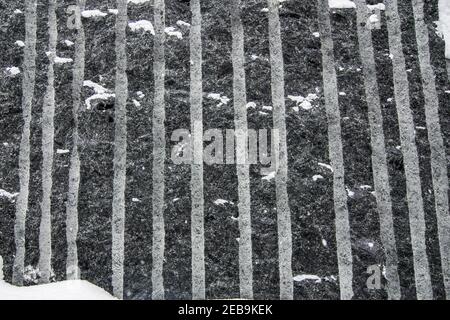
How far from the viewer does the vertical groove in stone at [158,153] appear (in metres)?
4.76

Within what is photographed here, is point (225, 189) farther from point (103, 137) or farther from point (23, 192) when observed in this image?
point (23, 192)

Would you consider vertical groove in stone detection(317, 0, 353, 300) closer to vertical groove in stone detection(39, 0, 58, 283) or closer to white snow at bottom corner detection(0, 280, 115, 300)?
white snow at bottom corner detection(0, 280, 115, 300)

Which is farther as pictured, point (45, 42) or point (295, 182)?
point (45, 42)

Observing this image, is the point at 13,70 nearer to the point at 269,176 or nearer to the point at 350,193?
the point at 269,176

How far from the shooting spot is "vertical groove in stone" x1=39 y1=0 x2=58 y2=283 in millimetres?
4836

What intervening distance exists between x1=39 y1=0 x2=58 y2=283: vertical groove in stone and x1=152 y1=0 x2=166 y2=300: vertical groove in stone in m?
0.73

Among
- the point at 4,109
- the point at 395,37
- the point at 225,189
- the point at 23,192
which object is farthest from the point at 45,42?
the point at 395,37

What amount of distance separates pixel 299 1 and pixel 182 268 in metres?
2.14

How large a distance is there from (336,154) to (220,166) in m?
0.82

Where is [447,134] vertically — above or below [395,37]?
below

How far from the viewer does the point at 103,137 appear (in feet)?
16.3

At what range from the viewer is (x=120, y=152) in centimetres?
496

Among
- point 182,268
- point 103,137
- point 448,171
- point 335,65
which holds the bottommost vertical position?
point 182,268

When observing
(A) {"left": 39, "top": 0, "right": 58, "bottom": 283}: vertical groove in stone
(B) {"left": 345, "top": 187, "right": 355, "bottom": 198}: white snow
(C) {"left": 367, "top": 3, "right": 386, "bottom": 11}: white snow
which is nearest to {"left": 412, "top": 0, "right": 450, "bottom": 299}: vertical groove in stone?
(C) {"left": 367, "top": 3, "right": 386, "bottom": 11}: white snow
